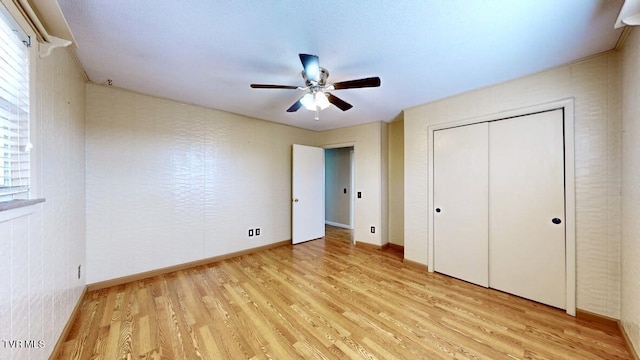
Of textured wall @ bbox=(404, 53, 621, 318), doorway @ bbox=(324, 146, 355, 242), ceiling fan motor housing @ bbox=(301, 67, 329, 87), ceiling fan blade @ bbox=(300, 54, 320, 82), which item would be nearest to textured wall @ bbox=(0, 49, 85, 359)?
ceiling fan blade @ bbox=(300, 54, 320, 82)

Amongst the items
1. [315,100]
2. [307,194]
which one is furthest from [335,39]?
[307,194]

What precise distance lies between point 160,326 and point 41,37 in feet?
7.05

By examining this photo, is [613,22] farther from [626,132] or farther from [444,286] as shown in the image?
[444,286]

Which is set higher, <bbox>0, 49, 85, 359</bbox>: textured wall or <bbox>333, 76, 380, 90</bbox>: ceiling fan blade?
<bbox>333, 76, 380, 90</bbox>: ceiling fan blade

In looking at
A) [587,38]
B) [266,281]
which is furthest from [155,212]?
[587,38]

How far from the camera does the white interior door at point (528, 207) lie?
2.06 metres

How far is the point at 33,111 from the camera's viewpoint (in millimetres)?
1291

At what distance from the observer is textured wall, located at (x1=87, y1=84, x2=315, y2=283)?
246 cm

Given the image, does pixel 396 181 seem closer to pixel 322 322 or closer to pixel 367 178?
pixel 367 178

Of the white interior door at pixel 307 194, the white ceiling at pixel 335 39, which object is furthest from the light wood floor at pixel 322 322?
the white ceiling at pixel 335 39

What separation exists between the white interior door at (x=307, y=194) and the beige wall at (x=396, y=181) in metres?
1.39

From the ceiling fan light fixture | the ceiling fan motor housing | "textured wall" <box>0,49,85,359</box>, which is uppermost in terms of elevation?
the ceiling fan motor housing

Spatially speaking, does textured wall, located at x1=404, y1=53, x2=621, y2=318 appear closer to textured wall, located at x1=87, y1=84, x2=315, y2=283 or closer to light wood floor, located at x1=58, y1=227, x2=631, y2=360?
light wood floor, located at x1=58, y1=227, x2=631, y2=360

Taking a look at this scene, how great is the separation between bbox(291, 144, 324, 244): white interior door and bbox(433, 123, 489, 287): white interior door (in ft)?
7.39
